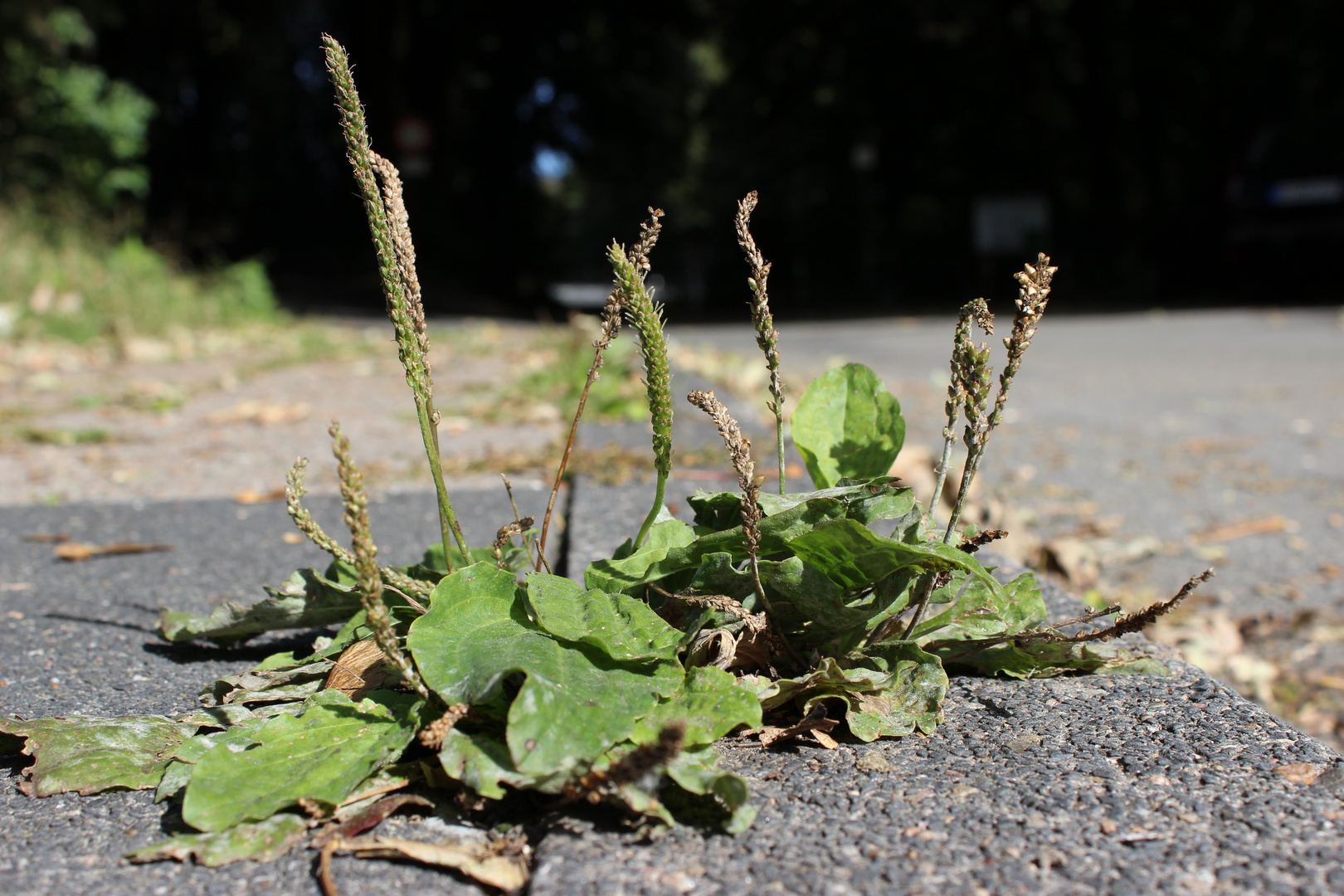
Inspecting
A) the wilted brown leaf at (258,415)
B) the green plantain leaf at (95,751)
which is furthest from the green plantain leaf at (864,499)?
the wilted brown leaf at (258,415)

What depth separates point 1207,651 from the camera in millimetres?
2168

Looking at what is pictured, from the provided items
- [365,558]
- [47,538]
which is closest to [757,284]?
[365,558]

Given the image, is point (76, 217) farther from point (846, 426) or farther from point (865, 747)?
point (865, 747)

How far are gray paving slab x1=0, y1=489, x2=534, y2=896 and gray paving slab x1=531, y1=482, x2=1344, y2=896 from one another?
225mm

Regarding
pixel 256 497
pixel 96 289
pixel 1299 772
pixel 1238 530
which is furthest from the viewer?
pixel 96 289

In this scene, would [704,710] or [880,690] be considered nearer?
[704,710]

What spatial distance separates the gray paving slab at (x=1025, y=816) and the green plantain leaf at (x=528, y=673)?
0.28 ft

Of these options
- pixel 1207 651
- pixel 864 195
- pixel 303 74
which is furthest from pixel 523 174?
pixel 1207 651

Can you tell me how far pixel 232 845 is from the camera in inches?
40.7

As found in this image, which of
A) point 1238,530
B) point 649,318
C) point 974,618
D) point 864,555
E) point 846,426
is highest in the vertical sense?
point 649,318

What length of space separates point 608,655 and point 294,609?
51 centimetres

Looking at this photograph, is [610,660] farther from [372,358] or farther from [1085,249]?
[1085,249]

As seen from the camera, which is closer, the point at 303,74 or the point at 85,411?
the point at 85,411

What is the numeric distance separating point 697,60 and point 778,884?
31200mm
